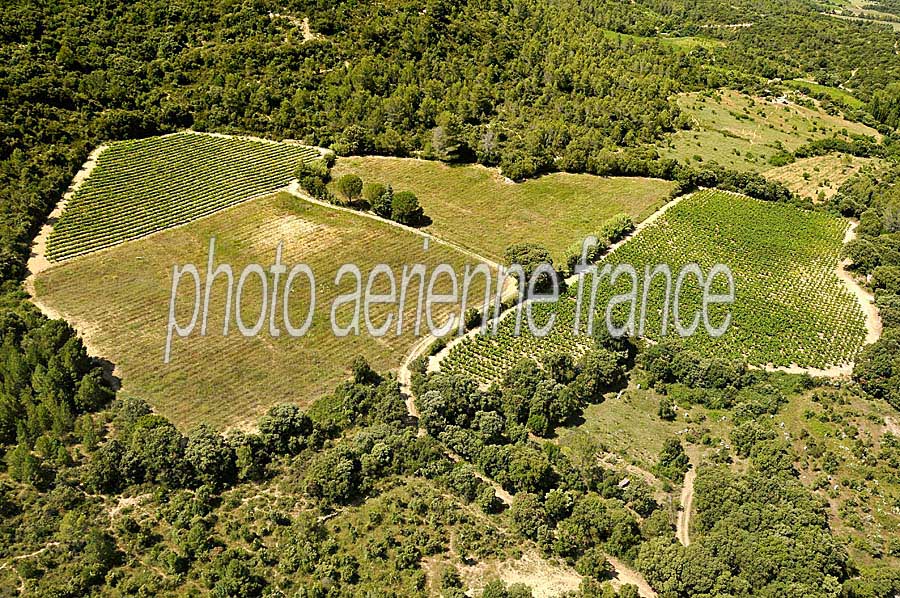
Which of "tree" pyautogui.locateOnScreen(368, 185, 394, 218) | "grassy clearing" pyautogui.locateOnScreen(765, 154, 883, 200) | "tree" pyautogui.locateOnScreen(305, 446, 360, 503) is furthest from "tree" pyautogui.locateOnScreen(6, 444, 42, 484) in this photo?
"grassy clearing" pyautogui.locateOnScreen(765, 154, 883, 200)

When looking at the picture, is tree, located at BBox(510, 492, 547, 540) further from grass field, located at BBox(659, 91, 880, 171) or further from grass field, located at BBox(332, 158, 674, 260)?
grass field, located at BBox(659, 91, 880, 171)

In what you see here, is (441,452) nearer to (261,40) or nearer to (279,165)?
(279,165)

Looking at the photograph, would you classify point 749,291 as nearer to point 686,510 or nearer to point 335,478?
point 686,510

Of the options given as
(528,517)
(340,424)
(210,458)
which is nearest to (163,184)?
(340,424)

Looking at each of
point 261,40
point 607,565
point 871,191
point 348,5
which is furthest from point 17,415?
point 871,191

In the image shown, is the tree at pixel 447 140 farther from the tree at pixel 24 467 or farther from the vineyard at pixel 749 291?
the tree at pixel 24 467

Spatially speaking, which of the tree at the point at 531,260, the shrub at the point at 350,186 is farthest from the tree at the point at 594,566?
the shrub at the point at 350,186

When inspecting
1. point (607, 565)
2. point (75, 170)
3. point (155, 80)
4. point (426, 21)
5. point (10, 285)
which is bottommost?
point (607, 565)
